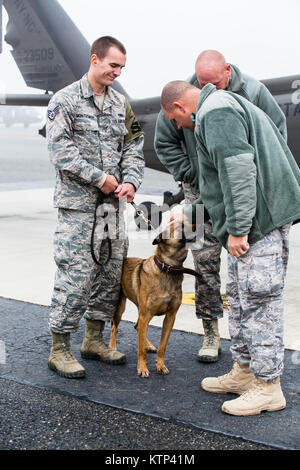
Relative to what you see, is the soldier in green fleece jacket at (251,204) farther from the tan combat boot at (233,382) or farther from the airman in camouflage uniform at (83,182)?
the airman in camouflage uniform at (83,182)

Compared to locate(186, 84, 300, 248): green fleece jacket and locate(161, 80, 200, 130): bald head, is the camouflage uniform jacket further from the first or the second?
locate(186, 84, 300, 248): green fleece jacket

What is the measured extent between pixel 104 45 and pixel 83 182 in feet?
2.68

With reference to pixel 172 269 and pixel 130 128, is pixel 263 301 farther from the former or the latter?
pixel 130 128

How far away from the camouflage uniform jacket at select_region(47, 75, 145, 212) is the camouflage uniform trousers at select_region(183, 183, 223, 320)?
1.99ft

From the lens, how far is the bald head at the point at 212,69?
3.54 metres

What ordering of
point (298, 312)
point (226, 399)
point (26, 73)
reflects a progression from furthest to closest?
1. point (26, 73)
2. point (298, 312)
3. point (226, 399)

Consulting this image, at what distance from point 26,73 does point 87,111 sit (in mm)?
9928

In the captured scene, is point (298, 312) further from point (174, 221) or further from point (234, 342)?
point (174, 221)

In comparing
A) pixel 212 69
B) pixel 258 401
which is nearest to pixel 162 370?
pixel 258 401

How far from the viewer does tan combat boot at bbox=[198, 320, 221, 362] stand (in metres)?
3.72

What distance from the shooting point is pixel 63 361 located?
138 inches

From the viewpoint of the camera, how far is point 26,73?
12.7 meters

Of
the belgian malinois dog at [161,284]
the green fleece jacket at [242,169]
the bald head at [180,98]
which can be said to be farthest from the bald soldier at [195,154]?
the green fleece jacket at [242,169]
